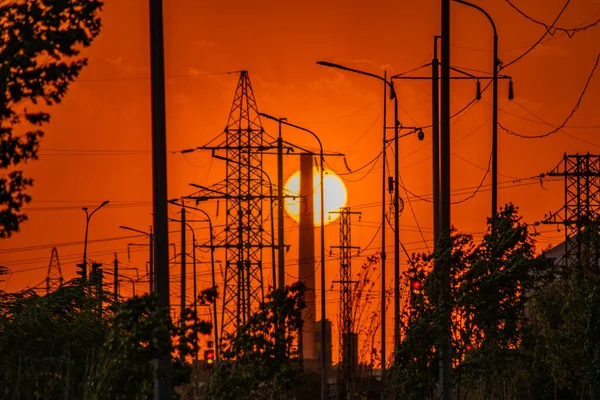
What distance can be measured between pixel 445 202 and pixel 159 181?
32.6 feet

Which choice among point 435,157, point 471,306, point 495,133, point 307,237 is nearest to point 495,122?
point 495,133

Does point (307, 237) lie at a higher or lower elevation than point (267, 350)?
higher

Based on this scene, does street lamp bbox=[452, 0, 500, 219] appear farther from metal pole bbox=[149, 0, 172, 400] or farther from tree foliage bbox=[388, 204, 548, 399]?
metal pole bbox=[149, 0, 172, 400]

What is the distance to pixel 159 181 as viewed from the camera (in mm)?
22359

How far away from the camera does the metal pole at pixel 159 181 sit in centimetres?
2198

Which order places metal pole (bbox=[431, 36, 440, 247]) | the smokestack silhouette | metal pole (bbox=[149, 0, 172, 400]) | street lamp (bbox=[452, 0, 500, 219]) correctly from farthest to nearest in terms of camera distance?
the smokestack silhouette, street lamp (bbox=[452, 0, 500, 219]), metal pole (bbox=[431, 36, 440, 247]), metal pole (bbox=[149, 0, 172, 400])

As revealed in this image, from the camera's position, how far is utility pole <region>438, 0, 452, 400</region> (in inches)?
1198

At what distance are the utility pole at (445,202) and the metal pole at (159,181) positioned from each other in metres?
8.82

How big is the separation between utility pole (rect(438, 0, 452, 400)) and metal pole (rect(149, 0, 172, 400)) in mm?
8822

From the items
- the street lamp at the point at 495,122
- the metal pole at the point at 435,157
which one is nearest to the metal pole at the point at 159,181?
the metal pole at the point at 435,157

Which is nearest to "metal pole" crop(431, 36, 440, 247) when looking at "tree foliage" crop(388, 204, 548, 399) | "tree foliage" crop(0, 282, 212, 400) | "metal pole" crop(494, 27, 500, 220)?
"tree foliage" crop(388, 204, 548, 399)

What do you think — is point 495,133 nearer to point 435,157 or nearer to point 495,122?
point 495,122

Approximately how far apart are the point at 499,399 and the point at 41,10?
1010 inches

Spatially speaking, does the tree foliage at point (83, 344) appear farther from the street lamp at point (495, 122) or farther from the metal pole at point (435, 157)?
the street lamp at point (495, 122)
